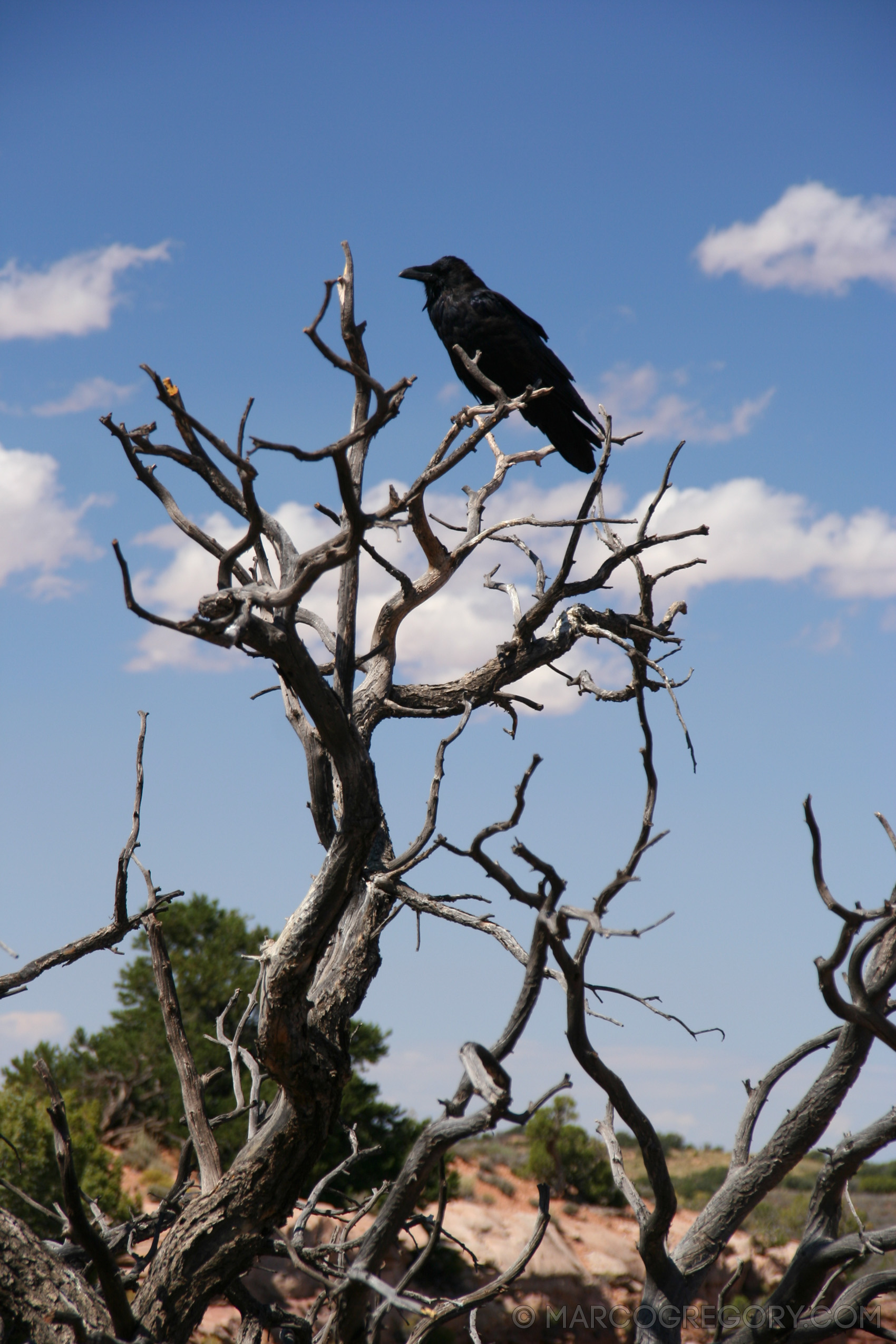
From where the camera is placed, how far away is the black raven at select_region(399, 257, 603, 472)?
6.35 m

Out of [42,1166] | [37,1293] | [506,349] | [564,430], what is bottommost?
[42,1166]

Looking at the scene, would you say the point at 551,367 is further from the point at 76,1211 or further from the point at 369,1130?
the point at 369,1130

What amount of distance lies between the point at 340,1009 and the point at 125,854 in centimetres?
110

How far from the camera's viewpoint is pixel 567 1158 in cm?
1866

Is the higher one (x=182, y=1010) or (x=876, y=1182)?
(x=876, y=1182)

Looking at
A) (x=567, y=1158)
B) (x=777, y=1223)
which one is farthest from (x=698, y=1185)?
(x=567, y=1158)

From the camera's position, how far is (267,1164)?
12.5 ft

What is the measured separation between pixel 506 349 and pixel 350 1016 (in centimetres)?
440

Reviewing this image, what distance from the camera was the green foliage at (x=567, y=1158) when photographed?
1800 centimetres

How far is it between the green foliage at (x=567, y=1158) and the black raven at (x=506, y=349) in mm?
14664

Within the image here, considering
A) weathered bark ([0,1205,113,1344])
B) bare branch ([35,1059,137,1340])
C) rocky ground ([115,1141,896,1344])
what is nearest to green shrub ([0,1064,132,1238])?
rocky ground ([115,1141,896,1344])

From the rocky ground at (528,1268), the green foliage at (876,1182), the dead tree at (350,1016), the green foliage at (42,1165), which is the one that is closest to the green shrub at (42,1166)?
the green foliage at (42,1165)

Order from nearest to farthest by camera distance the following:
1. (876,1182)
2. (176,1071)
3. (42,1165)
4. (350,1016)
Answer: (350,1016) < (42,1165) < (176,1071) < (876,1182)

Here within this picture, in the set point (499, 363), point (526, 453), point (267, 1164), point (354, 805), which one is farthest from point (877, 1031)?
point (499, 363)
